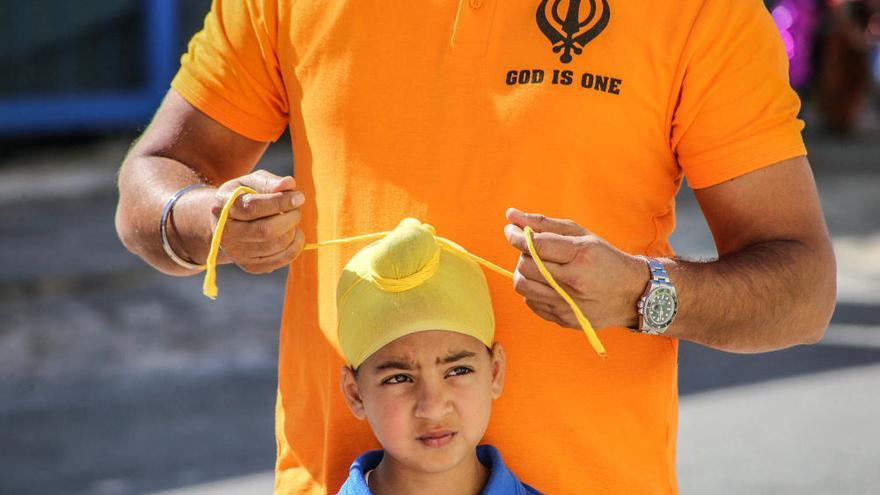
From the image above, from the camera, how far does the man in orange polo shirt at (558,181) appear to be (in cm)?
235

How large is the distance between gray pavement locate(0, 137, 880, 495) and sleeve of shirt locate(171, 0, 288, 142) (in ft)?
10.9

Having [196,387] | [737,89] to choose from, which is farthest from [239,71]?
[196,387]

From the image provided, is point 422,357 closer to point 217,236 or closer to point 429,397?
point 429,397

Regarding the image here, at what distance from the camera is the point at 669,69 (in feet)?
7.80

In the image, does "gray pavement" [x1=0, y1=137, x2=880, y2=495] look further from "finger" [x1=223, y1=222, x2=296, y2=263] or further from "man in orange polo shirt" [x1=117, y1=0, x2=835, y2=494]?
"finger" [x1=223, y1=222, x2=296, y2=263]

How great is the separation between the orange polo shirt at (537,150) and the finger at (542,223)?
24 centimetres

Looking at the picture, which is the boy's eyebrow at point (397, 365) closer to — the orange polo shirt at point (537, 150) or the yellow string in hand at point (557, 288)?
the orange polo shirt at point (537, 150)

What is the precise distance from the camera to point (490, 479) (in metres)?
2.37

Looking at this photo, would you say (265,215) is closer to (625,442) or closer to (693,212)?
(625,442)

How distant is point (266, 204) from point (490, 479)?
2.06ft

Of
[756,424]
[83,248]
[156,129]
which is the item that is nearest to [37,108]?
[83,248]

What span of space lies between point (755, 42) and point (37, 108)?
10.4m

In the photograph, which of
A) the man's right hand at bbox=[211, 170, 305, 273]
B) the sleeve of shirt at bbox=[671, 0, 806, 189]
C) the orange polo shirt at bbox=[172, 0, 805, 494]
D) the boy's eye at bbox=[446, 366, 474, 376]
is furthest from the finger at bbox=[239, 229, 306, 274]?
the sleeve of shirt at bbox=[671, 0, 806, 189]

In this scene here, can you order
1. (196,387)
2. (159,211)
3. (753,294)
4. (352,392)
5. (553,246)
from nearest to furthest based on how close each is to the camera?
(553,246)
(753,294)
(352,392)
(159,211)
(196,387)
